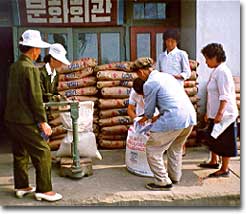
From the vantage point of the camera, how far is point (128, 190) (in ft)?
14.9

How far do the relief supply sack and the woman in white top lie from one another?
2.54 ft

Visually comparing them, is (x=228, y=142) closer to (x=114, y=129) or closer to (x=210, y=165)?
(x=210, y=165)

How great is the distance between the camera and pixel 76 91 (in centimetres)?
599

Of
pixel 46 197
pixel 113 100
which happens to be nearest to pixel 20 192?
pixel 46 197

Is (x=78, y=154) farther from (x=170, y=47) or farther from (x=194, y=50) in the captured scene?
(x=194, y=50)

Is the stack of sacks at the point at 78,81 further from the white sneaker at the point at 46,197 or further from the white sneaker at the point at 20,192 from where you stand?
the white sneaker at the point at 46,197

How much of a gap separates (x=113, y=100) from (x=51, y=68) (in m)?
1.30

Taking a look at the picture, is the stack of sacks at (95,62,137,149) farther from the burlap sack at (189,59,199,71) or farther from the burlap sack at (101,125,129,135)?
the burlap sack at (189,59,199,71)

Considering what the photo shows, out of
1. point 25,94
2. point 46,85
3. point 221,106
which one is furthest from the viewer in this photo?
point 46,85

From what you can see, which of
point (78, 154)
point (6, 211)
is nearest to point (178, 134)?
point (78, 154)

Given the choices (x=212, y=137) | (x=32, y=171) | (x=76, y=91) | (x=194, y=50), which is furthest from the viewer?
(x=194, y=50)

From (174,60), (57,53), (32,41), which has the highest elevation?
(32,41)

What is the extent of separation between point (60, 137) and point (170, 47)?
1.97 m

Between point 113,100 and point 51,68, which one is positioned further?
point 113,100
